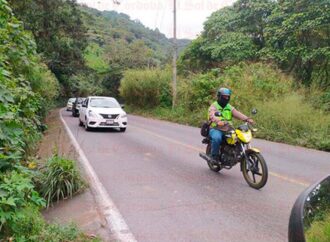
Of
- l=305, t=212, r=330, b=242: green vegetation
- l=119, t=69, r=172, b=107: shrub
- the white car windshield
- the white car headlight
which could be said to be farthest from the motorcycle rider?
l=119, t=69, r=172, b=107: shrub

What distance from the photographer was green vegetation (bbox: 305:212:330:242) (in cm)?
182

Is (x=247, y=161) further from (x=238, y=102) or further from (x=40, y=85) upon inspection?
(x=238, y=102)

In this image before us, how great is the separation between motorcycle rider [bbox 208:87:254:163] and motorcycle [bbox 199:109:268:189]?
90mm

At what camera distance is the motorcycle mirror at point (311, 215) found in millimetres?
1784

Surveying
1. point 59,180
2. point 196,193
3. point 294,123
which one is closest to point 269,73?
point 294,123

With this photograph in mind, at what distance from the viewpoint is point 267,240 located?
4.49 metres

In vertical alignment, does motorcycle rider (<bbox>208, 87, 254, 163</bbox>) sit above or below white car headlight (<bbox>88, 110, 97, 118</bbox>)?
above

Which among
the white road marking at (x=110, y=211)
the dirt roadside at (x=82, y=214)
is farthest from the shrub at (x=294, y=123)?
the dirt roadside at (x=82, y=214)

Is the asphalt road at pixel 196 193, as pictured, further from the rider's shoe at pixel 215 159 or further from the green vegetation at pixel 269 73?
the green vegetation at pixel 269 73

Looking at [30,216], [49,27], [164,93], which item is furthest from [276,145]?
[164,93]

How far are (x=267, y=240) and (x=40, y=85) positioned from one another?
464 inches

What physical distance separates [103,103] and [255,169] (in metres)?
12.5

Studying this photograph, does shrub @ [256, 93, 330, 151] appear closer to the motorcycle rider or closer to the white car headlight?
the motorcycle rider

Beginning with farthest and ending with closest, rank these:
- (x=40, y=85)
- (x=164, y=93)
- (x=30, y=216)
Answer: (x=164, y=93)
(x=40, y=85)
(x=30, y=216)
